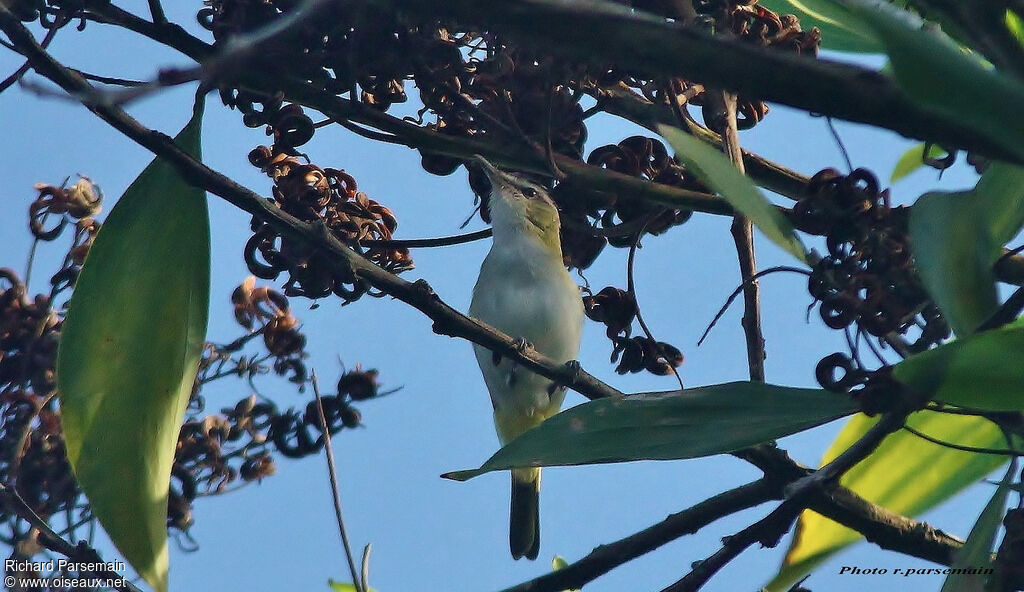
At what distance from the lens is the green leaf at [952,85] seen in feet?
2.58

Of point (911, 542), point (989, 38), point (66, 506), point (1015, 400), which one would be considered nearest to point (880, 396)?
point (1015, 400)

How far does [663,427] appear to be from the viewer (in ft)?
5.24

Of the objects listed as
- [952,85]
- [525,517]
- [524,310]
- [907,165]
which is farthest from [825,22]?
[525,517]

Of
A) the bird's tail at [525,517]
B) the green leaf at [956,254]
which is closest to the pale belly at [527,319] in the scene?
the bird's tail at [525,517]

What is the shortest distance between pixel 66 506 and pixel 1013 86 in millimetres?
2055

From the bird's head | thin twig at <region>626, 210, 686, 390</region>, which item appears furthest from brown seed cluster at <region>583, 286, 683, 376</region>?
the bird's head

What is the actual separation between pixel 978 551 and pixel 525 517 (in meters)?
2.30

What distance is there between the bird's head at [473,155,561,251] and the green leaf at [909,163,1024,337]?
228 centimetres

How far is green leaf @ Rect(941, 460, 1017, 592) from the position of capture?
62.5 inches

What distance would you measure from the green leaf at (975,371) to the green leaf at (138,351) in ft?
4.11

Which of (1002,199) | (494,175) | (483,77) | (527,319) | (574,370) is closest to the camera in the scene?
(1002,199)

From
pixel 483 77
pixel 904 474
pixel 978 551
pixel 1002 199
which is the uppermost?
pixel 483 77

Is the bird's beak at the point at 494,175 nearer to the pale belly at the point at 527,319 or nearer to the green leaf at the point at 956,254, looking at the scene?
the pale belly at the point at 527,319

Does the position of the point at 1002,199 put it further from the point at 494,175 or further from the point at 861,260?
the point at 494,175
